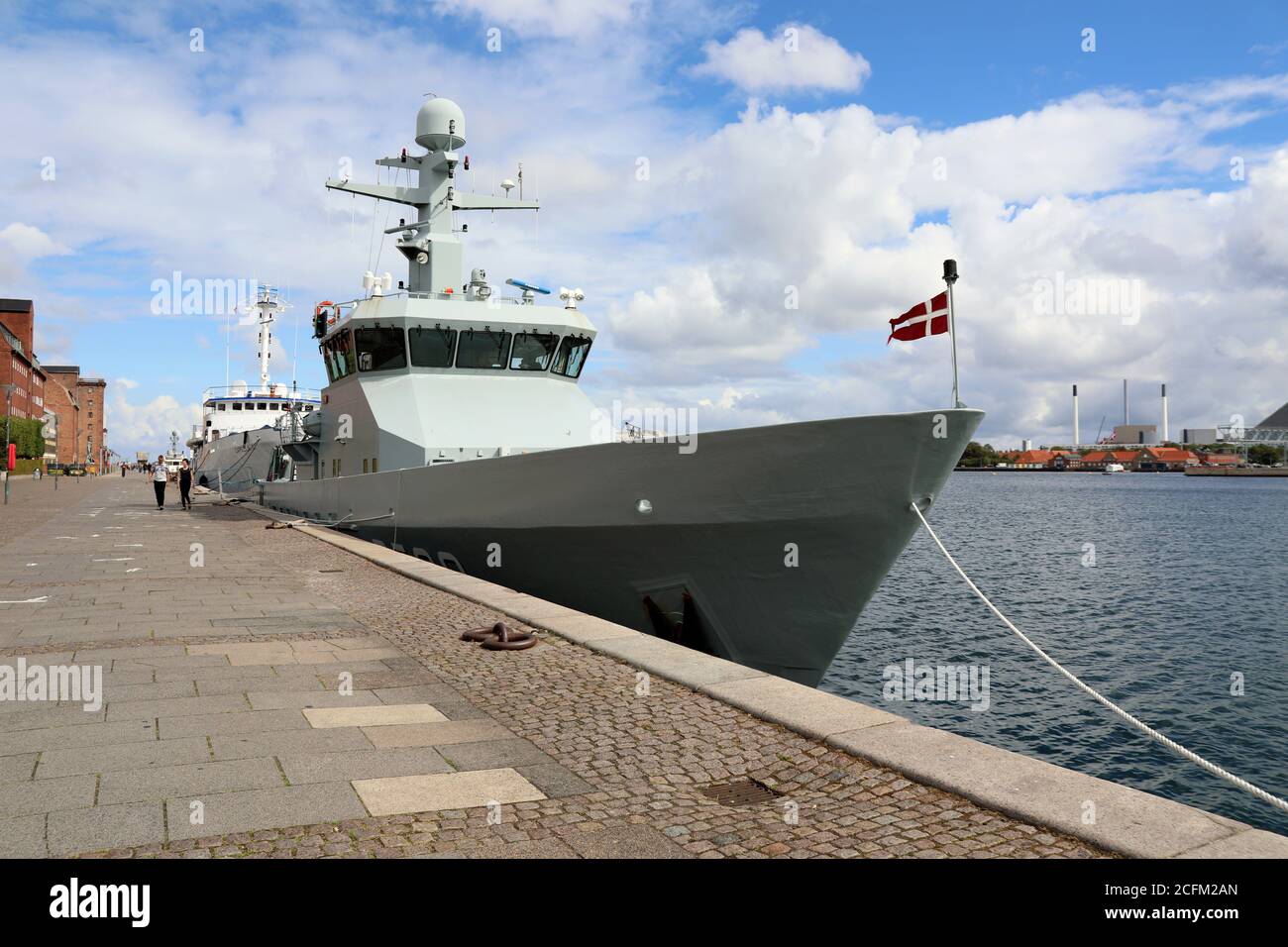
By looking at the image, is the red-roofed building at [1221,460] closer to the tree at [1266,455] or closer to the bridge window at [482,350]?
the tree at [1266,455]

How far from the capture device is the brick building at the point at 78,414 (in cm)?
11094

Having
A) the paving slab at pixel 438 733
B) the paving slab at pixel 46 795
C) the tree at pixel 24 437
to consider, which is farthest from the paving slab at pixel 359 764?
the tree at pixel 24 437

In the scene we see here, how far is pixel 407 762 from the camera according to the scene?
4.02 metres

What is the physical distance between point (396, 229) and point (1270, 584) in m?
22.4

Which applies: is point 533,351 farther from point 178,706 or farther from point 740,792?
point 740,792

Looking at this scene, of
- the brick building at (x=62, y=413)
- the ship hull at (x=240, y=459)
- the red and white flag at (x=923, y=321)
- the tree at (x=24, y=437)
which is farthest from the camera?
the brick building at (x=62, y=413)

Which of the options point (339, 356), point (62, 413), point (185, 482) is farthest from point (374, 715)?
point (62, 413)

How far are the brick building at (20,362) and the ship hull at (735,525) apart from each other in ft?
267

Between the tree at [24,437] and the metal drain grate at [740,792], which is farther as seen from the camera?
the tree at [24,437]

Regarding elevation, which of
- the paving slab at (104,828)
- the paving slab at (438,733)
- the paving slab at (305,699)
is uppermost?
the paving slab at (104,828)
